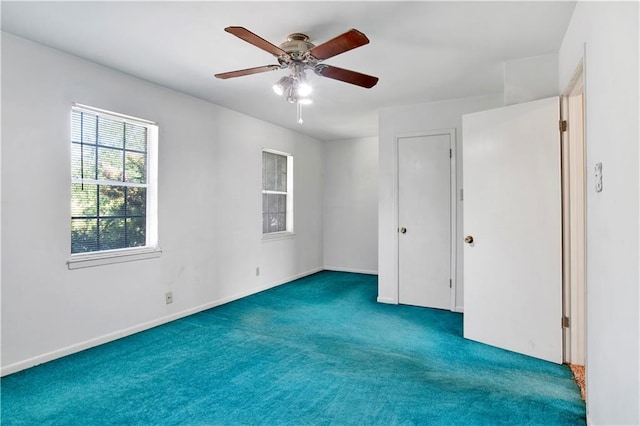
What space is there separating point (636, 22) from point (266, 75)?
8.97 feet

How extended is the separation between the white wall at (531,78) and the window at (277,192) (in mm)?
3310

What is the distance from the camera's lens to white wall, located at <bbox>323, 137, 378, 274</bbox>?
6.36 meters

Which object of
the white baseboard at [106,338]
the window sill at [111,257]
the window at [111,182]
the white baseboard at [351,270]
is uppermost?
the window at [111,182]

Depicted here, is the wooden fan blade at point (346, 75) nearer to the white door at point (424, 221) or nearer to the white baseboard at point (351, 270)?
the white door at point (424, 221)

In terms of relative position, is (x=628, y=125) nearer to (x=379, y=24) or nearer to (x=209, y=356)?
(x=379, y=24)

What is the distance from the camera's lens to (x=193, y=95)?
3.99m

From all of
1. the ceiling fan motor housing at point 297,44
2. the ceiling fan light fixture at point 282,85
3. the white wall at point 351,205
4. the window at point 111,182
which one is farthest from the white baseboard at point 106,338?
the ceiling fan motor housing at point 297,44

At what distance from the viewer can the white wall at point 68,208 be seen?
8.51 ft

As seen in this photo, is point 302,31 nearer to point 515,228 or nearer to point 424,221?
point 515,228

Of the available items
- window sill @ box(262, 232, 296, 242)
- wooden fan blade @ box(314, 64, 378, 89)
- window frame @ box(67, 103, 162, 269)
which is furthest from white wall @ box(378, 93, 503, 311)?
window frame @ box(67, 103, 162, 269)

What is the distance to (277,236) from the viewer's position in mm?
5484

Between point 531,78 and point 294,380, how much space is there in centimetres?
306

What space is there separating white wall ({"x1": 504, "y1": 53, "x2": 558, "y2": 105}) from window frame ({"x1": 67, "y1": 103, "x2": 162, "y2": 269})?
3.37 m

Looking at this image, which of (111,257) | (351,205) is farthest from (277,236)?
(111,257)
